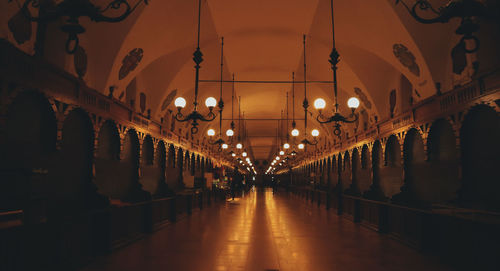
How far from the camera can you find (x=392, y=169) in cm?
929

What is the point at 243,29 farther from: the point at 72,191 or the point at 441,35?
the point at 72,191

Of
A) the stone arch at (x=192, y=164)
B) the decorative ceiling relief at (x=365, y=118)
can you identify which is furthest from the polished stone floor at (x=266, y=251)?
the stone arch at (x=192, y=164)

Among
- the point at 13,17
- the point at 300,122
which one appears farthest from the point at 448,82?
the point at 300,122

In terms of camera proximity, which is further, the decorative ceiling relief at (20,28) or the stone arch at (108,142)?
the stone arch at (108,142)

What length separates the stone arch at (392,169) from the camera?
8.91 m

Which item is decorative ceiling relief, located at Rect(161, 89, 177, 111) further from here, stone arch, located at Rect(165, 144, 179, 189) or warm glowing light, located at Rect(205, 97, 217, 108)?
warm glowing light, located at Rect(205, 97, 217, 108)

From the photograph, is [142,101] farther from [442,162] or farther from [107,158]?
[442,162]

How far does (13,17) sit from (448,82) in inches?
338

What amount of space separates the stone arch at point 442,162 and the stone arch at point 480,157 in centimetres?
28

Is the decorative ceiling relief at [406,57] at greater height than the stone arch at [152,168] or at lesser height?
greater

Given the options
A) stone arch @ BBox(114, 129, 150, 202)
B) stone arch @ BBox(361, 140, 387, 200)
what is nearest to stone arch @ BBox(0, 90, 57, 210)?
stone arch @ BBox(114, 129, 150, 202)

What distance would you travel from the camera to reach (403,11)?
21.8ft

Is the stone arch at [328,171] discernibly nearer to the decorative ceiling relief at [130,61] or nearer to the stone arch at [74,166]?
the decorative ceiling relief at [130,61]

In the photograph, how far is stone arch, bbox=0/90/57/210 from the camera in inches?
153
